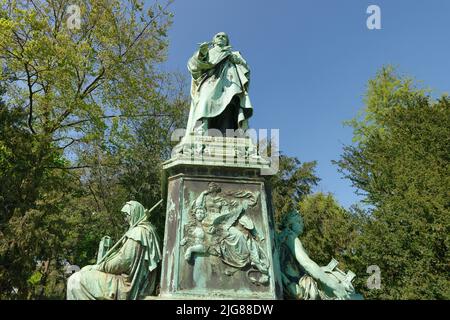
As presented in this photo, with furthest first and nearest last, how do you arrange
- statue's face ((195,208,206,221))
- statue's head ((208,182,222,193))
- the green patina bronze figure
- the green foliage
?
the green foliage → the green patina bronze figure → statue's head ((208,182,222,193)) → statue's face ((195,208,206,221))

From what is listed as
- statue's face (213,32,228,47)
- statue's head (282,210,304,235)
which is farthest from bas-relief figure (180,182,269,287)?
statue's face (213,32,228,47)

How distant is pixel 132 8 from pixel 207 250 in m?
15.1

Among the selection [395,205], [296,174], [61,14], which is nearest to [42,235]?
[61,14]

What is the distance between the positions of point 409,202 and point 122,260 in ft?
46.0

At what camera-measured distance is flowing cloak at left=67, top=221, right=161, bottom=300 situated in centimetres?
596

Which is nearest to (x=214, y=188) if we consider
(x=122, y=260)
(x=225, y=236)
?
(x=225, y=236)

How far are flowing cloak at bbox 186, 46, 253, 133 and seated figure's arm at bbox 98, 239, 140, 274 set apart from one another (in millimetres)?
2230

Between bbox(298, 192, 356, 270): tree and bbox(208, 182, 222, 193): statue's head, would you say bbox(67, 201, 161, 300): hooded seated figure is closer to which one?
bbox(208, 182, 222, 193): statue's head

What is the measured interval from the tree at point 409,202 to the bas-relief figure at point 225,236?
37.9ft

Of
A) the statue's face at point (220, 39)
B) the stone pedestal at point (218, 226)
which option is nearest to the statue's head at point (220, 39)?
the statue's face at point (220, 39)

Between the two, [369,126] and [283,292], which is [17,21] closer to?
[283,292]

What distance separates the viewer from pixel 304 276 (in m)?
6.67

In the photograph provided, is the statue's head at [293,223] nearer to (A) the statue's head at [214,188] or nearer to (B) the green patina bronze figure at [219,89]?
(A) the statue's head at [214,188]

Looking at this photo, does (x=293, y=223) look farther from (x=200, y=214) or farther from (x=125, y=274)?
(x=125, y=274)
